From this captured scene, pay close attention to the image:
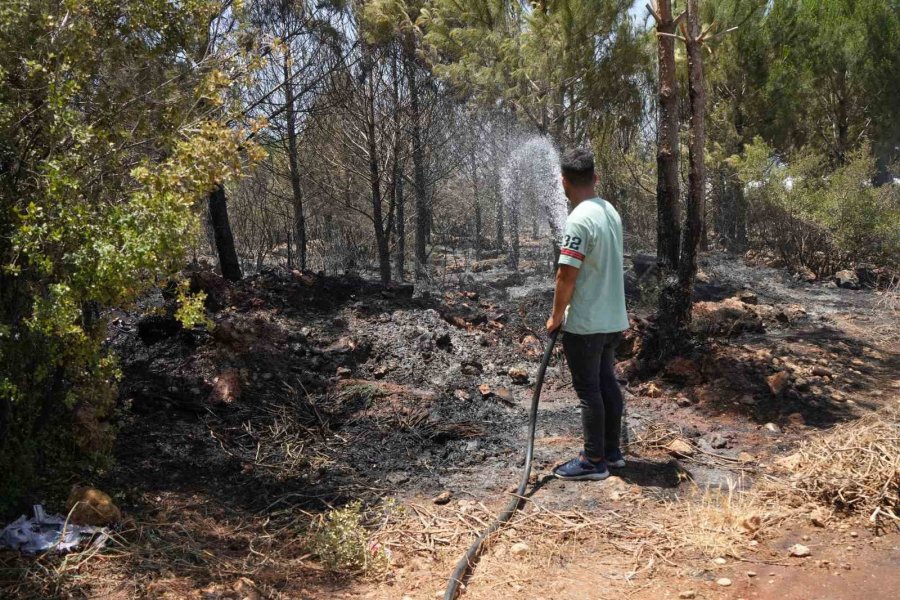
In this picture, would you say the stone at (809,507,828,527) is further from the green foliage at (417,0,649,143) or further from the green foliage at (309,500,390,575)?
the green foliage at (417,0,649,143)

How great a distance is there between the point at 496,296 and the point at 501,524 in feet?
22.7

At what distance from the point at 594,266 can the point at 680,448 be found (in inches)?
52.6

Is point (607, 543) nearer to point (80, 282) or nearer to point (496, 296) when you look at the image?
point (80, 282)

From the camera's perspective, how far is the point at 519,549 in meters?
3.00

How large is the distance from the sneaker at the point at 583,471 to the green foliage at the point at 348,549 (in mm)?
1059

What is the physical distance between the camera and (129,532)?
3.06 m

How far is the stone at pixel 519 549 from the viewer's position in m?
2.98

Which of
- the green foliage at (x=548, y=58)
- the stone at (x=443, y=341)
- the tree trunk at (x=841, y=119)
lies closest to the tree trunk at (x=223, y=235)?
the stone at (x=443, y=341)

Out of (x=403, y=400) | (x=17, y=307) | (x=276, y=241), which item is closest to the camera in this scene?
(x=17, y=307)

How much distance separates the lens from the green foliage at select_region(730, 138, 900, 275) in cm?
1153

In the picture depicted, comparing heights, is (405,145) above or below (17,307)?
above

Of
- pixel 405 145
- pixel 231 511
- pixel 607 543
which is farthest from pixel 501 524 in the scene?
pixel 405 145

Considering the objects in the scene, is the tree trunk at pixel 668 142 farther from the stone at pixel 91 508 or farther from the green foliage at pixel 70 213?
the stone at pixel 91 508

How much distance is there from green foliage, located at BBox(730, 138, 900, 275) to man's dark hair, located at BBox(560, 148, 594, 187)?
10.00 meters
